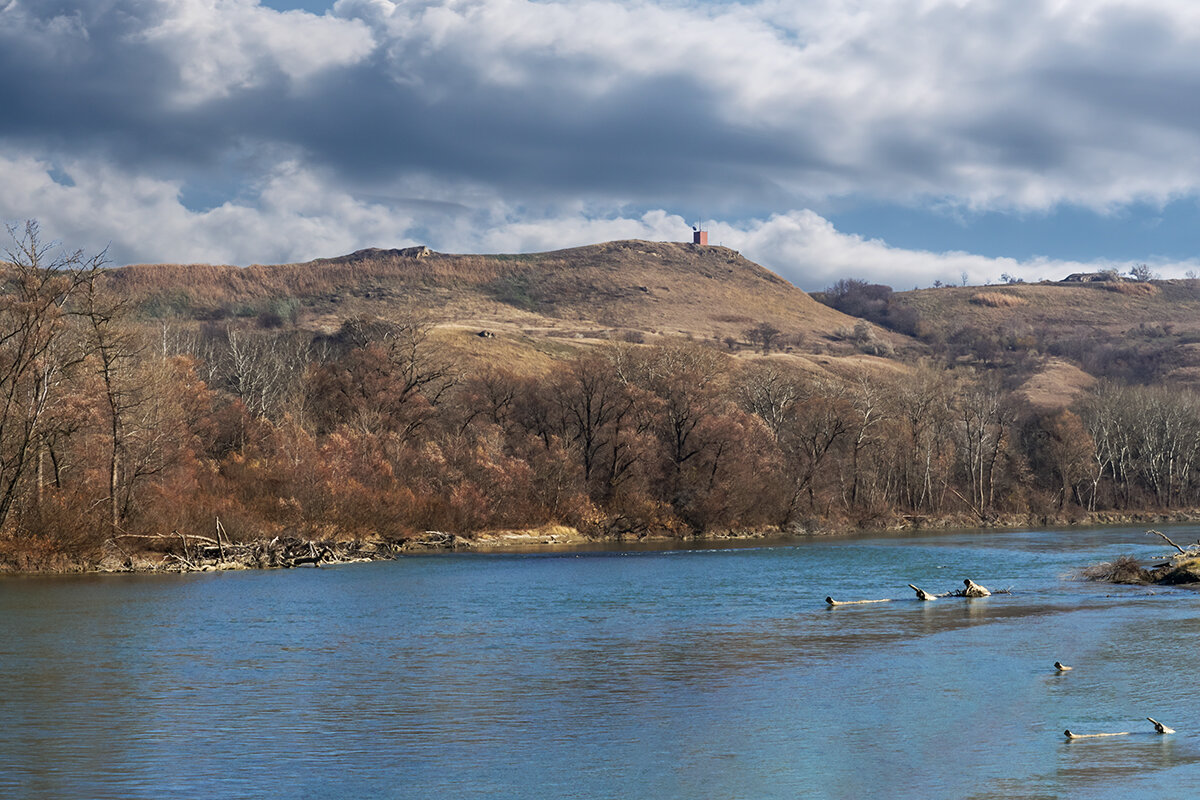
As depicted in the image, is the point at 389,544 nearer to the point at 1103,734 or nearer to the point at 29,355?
the point at 29,355

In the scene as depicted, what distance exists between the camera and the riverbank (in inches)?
1983

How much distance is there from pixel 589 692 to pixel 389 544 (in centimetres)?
4630

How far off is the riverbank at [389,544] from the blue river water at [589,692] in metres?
5.31

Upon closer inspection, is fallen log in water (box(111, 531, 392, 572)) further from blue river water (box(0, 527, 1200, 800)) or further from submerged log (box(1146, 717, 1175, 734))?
submerged log (box(1146, 717, 1175, 734))

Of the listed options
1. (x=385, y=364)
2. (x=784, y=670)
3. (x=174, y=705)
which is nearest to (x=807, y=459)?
(x=385, y=364)

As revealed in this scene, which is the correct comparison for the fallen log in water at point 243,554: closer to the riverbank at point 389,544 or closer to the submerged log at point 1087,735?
the riverbank at point 389,544

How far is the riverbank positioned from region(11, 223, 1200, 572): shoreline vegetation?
17 centimetres

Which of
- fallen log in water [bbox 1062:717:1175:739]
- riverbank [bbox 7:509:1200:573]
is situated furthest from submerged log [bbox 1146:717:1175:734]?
riverbank [bbox 7:509:1200:573]

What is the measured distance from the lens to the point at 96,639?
30453 mm

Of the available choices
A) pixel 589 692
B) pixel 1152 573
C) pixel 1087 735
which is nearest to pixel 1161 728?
pixel 1087 735

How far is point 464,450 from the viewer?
278ft

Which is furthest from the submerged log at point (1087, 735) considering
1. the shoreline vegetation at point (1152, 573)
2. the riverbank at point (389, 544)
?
the riverbank at point (389, 544)

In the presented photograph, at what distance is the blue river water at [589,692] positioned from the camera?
1678 centimetres

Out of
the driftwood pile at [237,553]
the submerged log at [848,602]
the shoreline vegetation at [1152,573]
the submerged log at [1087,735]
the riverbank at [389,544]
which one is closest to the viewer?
the submerged log at [1087,735]
